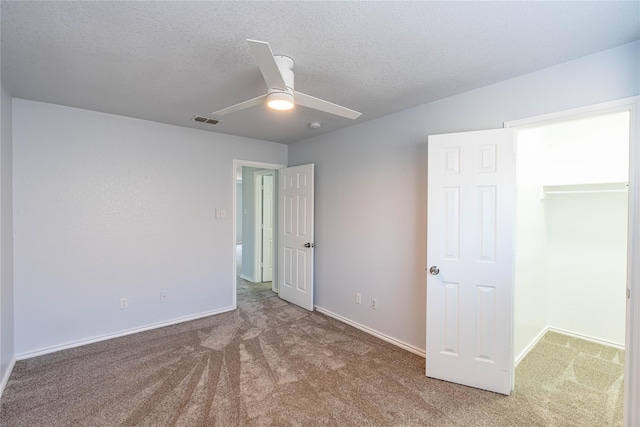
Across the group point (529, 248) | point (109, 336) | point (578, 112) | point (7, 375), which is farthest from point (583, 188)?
point (7, 375)

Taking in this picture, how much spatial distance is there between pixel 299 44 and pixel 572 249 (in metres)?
3.58

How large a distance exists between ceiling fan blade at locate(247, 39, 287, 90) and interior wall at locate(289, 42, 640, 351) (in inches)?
65.8

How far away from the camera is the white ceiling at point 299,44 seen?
4.86 ft

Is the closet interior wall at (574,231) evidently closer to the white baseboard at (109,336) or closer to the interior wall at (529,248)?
the interior wall at (529,248)

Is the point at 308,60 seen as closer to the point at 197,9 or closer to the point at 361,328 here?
the point at 197,9

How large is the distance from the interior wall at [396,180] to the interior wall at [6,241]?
10.0ft

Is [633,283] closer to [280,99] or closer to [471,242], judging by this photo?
[471,242]

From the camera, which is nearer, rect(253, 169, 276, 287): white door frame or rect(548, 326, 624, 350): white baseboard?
rect(548, 326, 624, 350): white baseboard

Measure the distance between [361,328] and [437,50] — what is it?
288 cm

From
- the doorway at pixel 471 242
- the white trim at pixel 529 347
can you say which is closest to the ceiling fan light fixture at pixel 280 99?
the doorway at pixel 471 242

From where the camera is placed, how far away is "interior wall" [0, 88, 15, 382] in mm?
2281

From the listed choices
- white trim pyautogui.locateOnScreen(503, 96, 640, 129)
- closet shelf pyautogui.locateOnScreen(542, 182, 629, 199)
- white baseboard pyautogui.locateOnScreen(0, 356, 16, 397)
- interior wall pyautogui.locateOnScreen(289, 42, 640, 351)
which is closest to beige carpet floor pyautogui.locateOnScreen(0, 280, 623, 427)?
white baseboard pyautogui.locateOnScreen(0, 356, 16, 397)

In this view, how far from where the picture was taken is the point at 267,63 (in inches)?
59.9

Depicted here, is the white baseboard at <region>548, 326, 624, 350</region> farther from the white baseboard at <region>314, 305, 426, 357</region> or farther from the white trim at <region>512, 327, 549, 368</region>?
the white baseboard at <region>314, 305, 426, 357</region>
